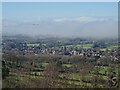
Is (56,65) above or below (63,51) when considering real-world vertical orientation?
below

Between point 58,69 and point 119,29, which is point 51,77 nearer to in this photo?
point 58,69

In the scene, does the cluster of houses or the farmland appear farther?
the cluster of houses

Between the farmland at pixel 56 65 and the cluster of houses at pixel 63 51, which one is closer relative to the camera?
the farmland at pixel 56 65

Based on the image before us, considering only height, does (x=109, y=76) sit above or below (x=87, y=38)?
below

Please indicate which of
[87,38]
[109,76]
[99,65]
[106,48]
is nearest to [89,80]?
[109,76]

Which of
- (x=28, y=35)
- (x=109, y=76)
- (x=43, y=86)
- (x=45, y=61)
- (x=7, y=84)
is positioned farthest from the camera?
(x=28, y=35)

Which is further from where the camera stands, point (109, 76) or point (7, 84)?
point (109, 76)

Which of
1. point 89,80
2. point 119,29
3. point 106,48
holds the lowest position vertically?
point 89,80

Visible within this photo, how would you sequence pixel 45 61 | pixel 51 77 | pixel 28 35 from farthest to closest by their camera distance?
pixel 28 35 → pixel 45 61 → pixel 51 77

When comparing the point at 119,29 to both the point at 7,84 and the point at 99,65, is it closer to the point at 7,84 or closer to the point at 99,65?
the point at 99,65

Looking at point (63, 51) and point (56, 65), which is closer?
point (56, 65)
